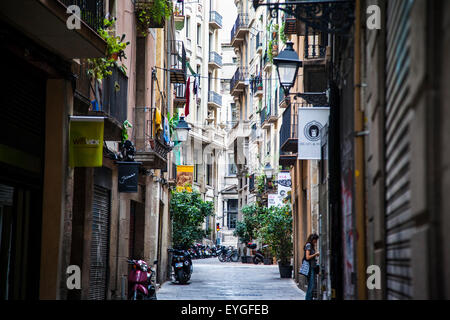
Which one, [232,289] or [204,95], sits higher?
[204,95]

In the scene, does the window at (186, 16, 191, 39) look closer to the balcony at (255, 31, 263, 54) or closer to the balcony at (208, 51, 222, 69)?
the balcony at (208, 51, 222, 69)

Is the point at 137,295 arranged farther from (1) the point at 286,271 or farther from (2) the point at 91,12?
(1) the point at 286,271

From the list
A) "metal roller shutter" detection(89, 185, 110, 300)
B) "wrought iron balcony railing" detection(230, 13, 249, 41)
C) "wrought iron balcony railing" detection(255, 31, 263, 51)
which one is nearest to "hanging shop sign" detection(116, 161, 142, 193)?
"metal roller shutter" detection(89, 185, 110, 300)

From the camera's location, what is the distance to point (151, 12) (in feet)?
59.1

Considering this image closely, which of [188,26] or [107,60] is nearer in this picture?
[107,60]

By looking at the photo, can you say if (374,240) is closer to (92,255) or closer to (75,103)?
(75,103)

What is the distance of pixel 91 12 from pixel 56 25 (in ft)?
6.89

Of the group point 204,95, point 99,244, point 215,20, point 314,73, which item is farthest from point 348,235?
point 215,20

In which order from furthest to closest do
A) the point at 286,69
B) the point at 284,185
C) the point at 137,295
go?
1. the point at 284,185
2. the point at 137,295
3. the point at 286,69

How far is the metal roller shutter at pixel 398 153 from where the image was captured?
5.04 m

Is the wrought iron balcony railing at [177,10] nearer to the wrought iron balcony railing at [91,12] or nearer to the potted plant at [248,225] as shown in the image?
the potted plant at [248,225]

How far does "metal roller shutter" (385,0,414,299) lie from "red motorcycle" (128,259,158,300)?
865 centimetres

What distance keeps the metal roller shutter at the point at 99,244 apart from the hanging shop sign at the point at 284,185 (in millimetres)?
14873
